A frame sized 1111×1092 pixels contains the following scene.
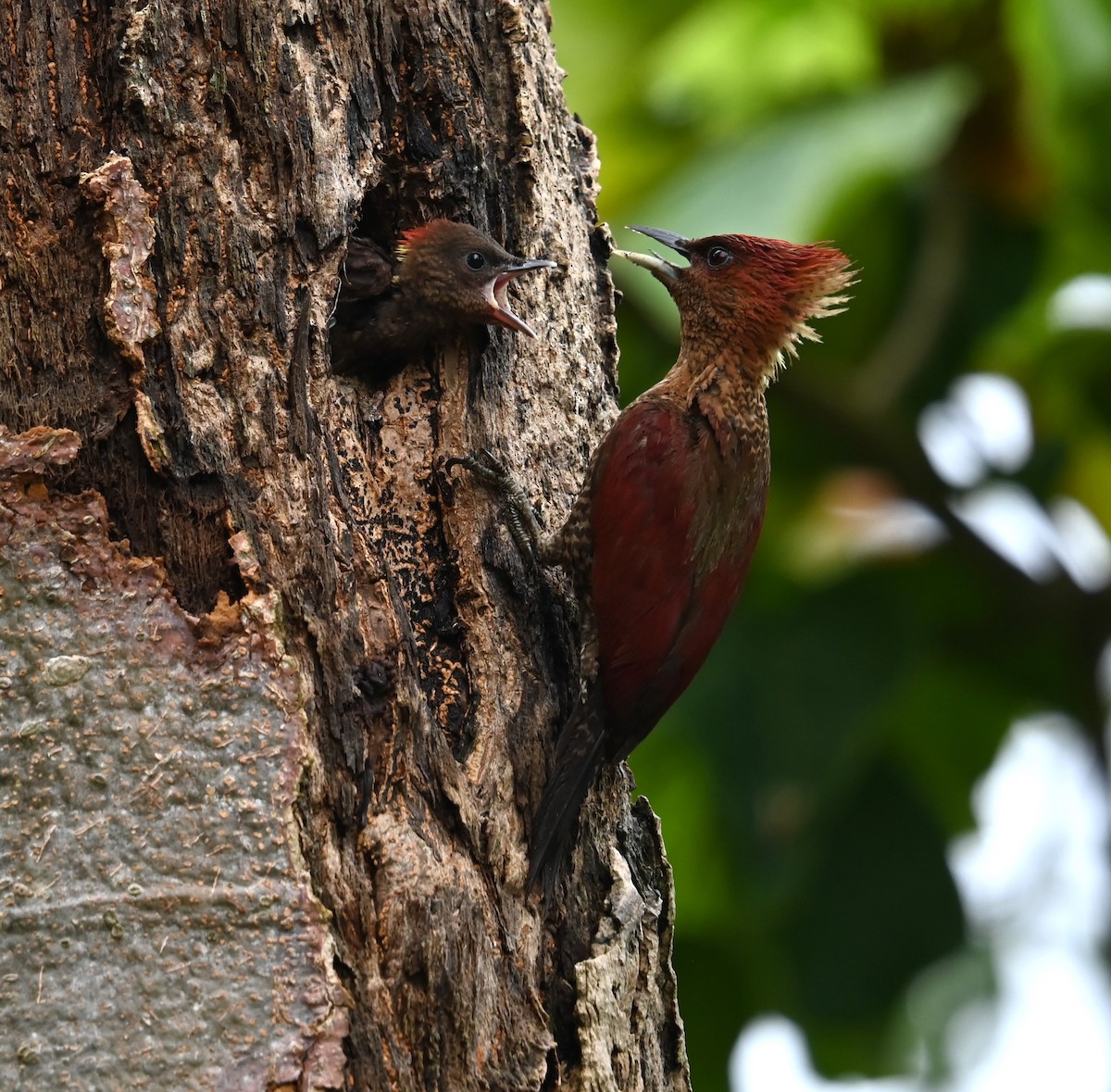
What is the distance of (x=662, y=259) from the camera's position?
4.20 meters

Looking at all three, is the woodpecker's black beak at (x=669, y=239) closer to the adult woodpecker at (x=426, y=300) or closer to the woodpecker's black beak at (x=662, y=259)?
the woodpecker's black beak at (x=662, y=259)

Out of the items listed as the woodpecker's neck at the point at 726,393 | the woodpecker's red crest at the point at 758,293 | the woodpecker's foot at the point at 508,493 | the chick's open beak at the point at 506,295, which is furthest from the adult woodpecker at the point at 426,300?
the woodpecker's red crest at the point at 758,293

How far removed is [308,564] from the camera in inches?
98.7

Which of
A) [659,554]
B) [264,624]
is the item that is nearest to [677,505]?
[659,554]

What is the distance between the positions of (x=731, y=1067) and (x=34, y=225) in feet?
12.7

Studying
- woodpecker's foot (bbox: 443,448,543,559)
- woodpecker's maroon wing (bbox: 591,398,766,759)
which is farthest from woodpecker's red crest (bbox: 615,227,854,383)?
woodpecker's foot (bbox: 443,448,543,559)

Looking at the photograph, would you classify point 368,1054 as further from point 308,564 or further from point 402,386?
point 402,386

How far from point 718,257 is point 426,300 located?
47.7 inches

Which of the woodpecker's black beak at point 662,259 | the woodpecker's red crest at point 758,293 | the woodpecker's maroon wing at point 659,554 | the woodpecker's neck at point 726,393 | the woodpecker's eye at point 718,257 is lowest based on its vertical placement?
the woodpecker's maroon wing at point 659,554

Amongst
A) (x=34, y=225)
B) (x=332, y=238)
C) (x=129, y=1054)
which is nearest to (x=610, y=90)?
(x=332, y=238)

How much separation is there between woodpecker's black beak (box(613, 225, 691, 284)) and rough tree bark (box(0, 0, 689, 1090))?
3.24 feet

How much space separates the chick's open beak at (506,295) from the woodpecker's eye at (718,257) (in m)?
0.74

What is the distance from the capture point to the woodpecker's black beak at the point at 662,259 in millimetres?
4109

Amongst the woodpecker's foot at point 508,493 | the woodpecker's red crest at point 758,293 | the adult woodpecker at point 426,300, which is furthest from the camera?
the woodpecker's red crest at point 758,293
